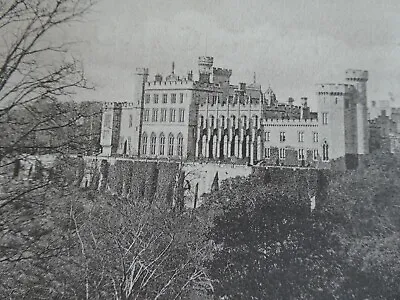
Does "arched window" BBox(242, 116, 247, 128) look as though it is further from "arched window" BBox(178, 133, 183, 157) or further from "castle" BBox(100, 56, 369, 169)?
"arched window" BBox(178, 133, 183, 157)

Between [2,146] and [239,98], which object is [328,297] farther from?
[2,146]

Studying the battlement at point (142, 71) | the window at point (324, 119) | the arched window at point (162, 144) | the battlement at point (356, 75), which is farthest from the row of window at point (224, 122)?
the battlement at point (356, 75)

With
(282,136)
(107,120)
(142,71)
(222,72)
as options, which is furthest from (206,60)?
(282,136)

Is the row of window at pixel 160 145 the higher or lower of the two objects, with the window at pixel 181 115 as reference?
lower

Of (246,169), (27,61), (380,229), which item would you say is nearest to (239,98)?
→ (246,169)

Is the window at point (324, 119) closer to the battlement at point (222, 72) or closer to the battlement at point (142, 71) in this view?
the battlement at point (222, 72)

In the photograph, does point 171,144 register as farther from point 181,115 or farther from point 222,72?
point 222,72

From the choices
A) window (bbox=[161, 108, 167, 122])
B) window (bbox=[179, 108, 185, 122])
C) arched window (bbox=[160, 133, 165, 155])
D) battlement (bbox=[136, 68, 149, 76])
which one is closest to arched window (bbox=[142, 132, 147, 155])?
arched window (bbox=[160, 133, 165, 155])
